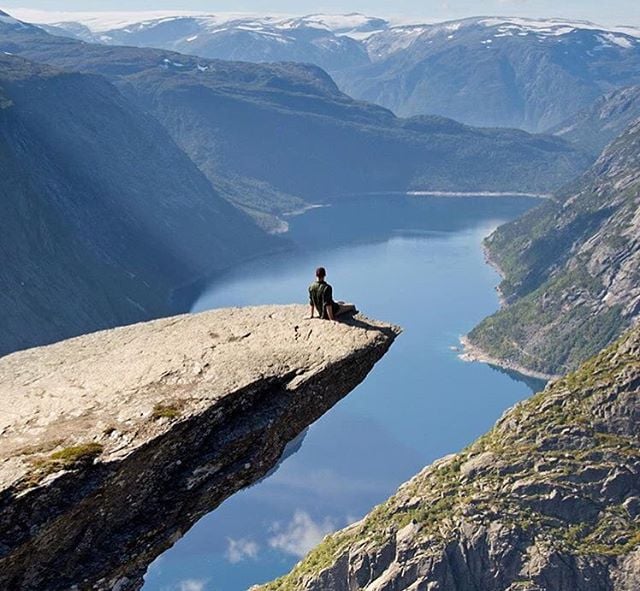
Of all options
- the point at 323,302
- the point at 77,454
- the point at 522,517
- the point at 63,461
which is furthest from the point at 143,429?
the point at 522,517

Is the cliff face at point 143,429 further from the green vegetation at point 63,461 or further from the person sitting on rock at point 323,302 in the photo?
the person sitting on rock at point 323,302

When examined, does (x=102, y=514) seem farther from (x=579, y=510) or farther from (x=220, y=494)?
(x=579, y=510)

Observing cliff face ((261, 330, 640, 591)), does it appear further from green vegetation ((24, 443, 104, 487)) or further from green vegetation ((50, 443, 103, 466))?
green vegetation ((24, 443, 104, 487))

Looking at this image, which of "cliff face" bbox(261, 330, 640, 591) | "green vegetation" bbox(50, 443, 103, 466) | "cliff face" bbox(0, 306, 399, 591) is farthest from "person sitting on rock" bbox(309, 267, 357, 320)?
"cliff face" bbox(261, 330, 640, 591)

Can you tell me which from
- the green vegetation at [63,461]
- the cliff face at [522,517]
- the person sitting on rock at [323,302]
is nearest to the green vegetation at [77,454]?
the green vegetation at [63,461]

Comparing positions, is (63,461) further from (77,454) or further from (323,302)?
(323,302)

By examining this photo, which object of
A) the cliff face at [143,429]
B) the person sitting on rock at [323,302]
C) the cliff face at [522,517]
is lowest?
the cliff face at [522,517]
